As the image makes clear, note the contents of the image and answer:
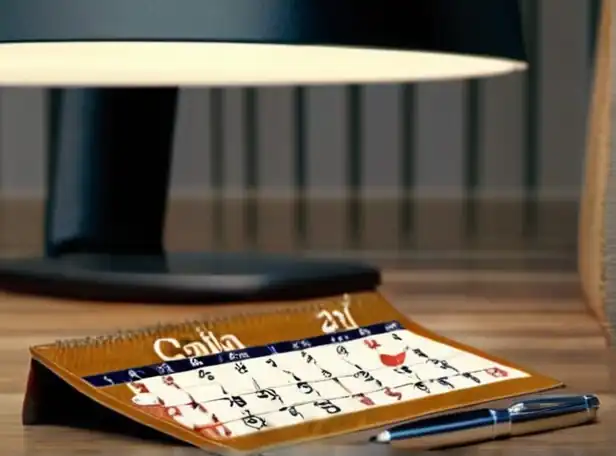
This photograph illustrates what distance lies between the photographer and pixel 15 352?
31.8 inches

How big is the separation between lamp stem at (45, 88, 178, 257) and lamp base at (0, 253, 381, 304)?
0.9 inches

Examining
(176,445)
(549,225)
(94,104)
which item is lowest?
(549,225)

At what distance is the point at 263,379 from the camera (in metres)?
0.59

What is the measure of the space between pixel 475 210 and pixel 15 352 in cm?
136

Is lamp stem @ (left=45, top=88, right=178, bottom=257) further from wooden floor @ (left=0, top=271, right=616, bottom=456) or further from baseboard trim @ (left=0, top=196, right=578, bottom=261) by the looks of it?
baseboard trim @ (left=0, top=196, right=578, bottom=261)

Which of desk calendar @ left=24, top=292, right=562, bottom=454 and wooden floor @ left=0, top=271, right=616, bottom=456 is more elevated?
desk calendar @ left=24, top=292, right=562, bottom=454

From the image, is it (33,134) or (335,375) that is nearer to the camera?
(335,375)

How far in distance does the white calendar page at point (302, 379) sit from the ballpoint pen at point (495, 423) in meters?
0.04

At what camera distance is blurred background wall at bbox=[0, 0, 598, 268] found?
209 cm

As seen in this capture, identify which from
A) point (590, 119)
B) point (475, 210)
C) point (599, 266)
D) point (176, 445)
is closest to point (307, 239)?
point (475, 210)

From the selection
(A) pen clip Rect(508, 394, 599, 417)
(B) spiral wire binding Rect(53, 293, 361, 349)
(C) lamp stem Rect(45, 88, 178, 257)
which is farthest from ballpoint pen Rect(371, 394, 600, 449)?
(C) lamp stem Rect(45, 88, 178, 257)

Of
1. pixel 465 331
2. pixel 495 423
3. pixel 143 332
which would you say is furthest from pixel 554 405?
pixel 465 331

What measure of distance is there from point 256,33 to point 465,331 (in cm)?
30

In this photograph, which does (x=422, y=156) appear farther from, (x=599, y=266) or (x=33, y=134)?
(x=599, y=266)
